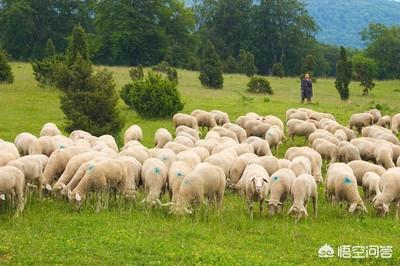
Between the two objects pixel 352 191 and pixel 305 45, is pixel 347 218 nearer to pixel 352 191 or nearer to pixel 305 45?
pixel 352 191

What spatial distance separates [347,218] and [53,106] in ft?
65.4

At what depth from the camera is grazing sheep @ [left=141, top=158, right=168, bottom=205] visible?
42.8 feet

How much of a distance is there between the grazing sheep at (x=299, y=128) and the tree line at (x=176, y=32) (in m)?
36.5

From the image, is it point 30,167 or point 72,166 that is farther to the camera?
point 72,166

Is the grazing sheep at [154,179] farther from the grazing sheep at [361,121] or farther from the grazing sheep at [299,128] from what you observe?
the grazing sheep at [361,121]

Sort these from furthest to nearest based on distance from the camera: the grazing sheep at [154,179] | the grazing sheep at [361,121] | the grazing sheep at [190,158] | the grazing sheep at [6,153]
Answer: the grazing sheep at [361,121] → the grazing sheep at [190,158] → the grazing sheep at [6,153] → the grazing sheep at [154,179]

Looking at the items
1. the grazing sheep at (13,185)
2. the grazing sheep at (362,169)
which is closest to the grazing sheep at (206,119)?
the grazing sheep at (362,169)

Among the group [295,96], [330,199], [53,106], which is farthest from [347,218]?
[295,96]

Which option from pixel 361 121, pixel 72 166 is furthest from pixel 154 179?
pixel 361 121

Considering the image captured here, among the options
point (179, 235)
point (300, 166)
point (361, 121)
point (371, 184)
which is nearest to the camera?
point (179, 235)

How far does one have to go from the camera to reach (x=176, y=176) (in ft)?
43.0

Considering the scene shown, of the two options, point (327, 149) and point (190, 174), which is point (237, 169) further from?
point (327, 149)

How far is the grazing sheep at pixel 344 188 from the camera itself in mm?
12842

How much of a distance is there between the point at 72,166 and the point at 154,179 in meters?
2.17
